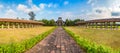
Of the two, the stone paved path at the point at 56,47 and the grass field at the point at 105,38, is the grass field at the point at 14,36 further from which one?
the grass field at the point at 105,38

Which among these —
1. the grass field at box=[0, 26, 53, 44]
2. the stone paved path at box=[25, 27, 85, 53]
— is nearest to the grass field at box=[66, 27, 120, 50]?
the stone paved path at box=[25, 27, 85, 53]

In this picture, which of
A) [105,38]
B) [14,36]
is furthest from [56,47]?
[14,36]

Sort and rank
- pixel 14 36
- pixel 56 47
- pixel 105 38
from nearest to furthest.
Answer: pixel 56 47
pixel 105 38
pixel 14 36

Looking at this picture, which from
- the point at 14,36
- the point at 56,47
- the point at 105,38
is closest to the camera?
the point at 56,47

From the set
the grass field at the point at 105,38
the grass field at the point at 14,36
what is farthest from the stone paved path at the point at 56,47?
the grass field at the point at 14,36

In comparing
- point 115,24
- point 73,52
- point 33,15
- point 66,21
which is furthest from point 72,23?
point 73,52

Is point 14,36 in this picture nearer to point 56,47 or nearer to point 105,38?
point 56,47

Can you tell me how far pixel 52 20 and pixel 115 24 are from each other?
8256 centimetres

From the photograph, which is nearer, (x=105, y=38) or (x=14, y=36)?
(x=105, y=38)

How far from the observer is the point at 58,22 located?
125m

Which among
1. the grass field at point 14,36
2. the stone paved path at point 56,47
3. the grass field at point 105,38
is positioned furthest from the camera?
the grass field at point 14,36

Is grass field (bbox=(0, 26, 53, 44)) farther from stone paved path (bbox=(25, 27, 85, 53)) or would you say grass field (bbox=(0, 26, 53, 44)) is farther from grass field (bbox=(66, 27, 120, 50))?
grass field (bbox=(66, 27, 120, 50))

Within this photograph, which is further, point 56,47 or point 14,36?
point 14,36

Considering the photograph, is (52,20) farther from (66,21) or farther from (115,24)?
(115,24)
